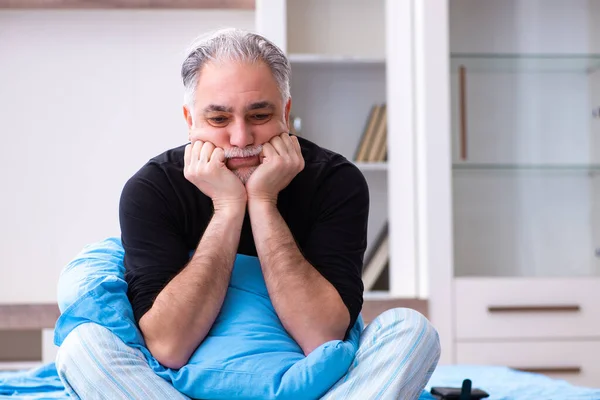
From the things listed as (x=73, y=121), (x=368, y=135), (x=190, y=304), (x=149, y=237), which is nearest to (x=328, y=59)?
(x=368, y=135)

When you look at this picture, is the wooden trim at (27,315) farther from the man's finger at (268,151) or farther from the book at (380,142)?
the man's finger at (268,151)

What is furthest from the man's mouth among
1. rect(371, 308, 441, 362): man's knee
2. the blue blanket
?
rect(371, 308, 441, 362): man's knee

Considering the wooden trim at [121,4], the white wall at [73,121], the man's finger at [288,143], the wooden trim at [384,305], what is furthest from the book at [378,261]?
the man's finger at [288,143]

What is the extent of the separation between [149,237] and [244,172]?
0.73ft

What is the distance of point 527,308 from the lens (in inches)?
111

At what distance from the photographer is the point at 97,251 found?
5.40 feet

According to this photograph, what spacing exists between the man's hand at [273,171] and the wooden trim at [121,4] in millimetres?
1775

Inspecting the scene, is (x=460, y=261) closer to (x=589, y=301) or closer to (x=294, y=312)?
(x=589, y=301)

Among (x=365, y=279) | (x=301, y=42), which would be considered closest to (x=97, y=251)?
(x=365, y=279)

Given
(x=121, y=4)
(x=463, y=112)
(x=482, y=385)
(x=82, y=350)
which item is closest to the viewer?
(x=82, y=350)

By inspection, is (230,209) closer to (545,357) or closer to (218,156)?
Answer: (218,156)

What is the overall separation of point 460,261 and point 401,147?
0.47 metres

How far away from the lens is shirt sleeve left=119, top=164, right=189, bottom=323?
1.43 metres

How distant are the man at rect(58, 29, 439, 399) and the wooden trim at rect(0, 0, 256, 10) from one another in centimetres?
167
